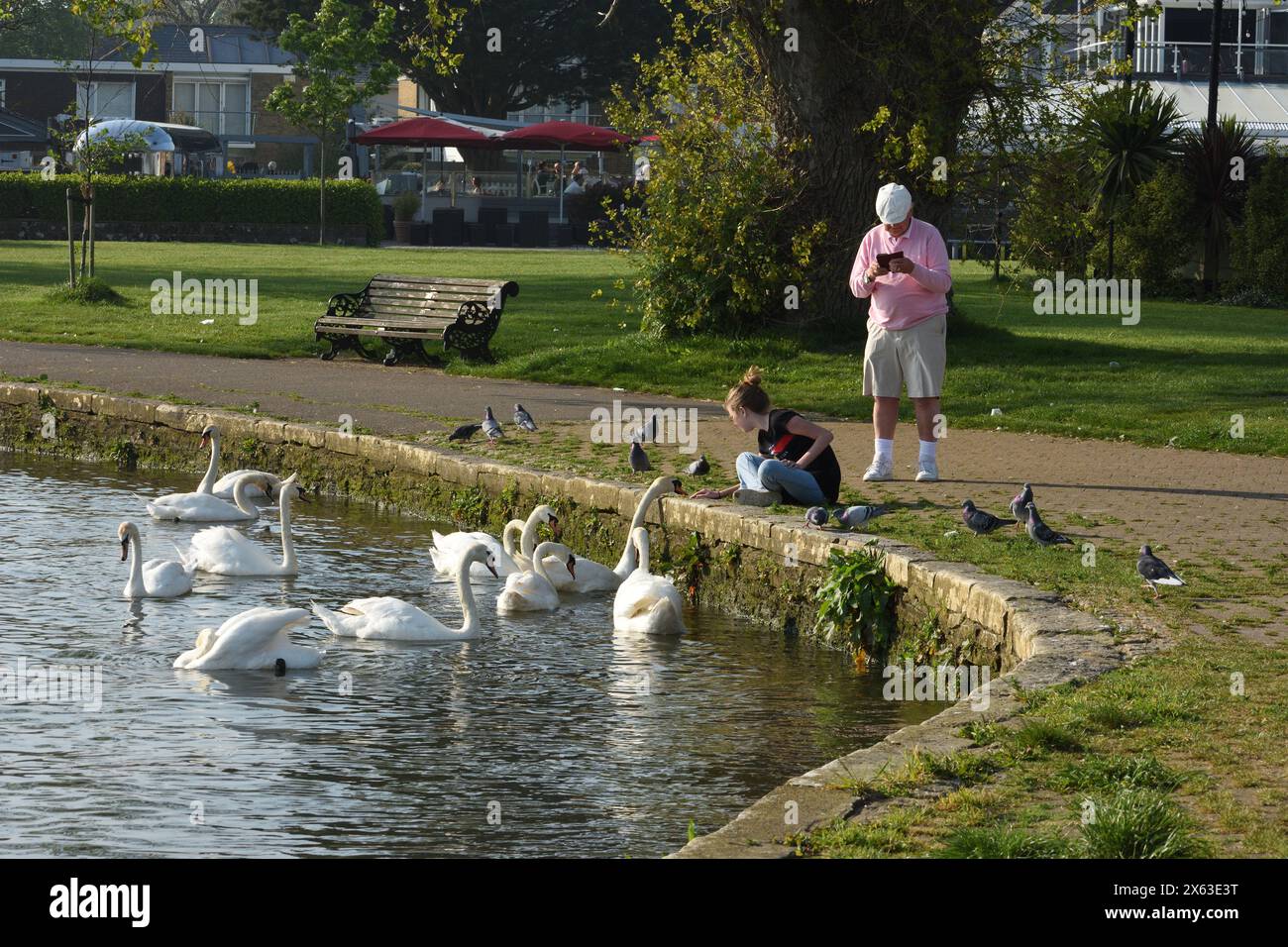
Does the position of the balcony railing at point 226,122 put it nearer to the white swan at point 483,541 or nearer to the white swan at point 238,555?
the white swan at point 238,555

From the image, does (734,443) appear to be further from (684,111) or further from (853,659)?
(684,111)

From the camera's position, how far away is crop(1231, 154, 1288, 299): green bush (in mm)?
28484

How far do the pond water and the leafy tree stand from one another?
34114 mm

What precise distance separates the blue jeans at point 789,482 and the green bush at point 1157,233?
827 inches

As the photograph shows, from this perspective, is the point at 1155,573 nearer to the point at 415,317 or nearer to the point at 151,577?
the point at 151,577

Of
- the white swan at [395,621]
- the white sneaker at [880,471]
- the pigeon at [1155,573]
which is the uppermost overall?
the white sneaker at [880,471]

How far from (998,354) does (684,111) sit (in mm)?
4250

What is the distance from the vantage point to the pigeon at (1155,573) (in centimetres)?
816

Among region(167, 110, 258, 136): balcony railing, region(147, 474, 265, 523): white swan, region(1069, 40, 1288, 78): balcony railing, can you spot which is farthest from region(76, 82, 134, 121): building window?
region(147, 474, 265, 523): white swan

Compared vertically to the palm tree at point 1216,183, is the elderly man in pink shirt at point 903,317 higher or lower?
lower

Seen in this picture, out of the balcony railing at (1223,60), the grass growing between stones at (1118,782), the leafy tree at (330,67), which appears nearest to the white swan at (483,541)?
the grass growing between stones at (1118,782)

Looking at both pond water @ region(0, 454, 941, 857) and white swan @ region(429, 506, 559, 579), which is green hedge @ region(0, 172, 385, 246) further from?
white swan @ region(429, 506, 559, 579)

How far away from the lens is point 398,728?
7602 millimetres

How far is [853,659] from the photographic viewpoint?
9.02 meters
